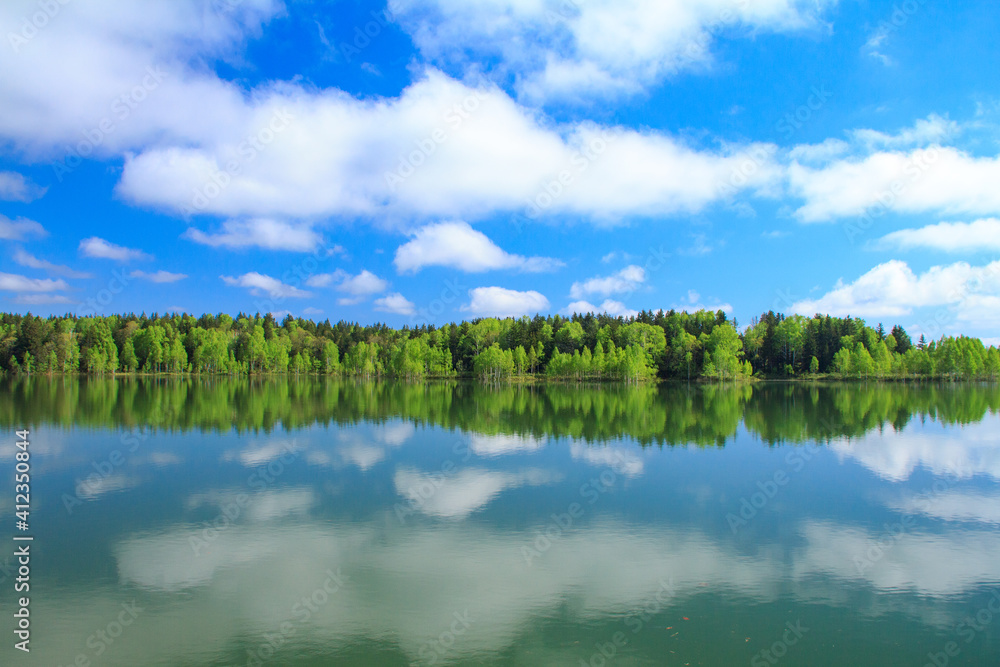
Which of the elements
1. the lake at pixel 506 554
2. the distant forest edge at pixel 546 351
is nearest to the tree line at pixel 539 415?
the lake at pixel 506 554

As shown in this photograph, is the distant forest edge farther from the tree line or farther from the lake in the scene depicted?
the lake

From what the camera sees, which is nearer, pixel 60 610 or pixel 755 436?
pixel 60 610

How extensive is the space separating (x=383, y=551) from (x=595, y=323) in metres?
127

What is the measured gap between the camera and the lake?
31.1ft

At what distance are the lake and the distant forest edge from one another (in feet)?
272

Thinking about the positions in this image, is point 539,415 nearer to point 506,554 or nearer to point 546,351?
point 506,554

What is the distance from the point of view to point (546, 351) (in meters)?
130

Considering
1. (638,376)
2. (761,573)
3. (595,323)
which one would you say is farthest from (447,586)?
(595,323)

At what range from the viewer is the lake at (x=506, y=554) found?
947 cm

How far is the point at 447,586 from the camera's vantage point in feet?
38.0

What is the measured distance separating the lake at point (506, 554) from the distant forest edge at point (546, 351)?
8277cm

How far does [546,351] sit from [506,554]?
386 ft

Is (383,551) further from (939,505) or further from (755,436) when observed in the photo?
(755,436)

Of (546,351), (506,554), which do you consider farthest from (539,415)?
(546,351)
